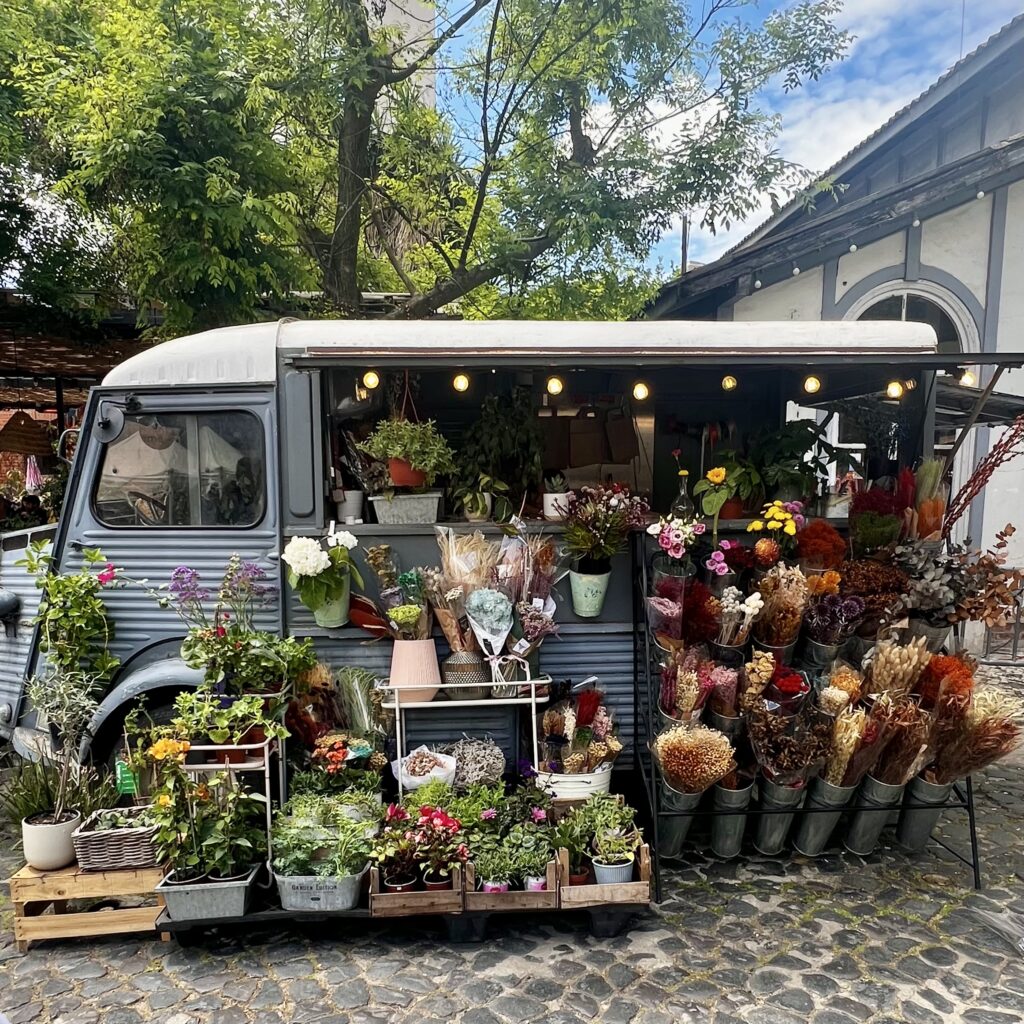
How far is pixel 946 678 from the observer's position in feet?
12.4

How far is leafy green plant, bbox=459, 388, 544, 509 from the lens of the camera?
4461 millimetres

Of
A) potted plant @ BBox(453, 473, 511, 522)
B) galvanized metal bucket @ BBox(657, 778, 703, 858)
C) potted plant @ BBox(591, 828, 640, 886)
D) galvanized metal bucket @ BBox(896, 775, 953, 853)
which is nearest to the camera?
potted plant @ BBox(591, 828, 640, 886)

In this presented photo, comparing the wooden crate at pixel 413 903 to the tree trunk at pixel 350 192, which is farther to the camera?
the tree trunk at pixel 350 192

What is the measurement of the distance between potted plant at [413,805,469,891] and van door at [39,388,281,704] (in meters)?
1.51

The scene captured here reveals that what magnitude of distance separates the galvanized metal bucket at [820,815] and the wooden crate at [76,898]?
350 centimetres

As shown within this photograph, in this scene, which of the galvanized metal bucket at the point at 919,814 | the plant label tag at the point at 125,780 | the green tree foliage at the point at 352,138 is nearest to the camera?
the plant label tag at the point at 125,780

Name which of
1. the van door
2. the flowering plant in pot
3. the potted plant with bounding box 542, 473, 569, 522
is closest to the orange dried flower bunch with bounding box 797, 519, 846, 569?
the flowering plant in pot

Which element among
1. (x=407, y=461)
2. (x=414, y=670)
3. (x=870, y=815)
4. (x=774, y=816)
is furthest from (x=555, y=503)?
(x=870, y=815)

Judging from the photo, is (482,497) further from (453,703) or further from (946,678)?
(946,678)

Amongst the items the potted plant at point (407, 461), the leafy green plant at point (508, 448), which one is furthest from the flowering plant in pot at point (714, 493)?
the potted plant at point (407, 461)

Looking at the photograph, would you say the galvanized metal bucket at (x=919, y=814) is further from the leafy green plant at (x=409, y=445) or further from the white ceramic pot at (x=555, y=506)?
the leafy green plant at (x=409, y=445)

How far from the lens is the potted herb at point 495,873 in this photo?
10.4 ft

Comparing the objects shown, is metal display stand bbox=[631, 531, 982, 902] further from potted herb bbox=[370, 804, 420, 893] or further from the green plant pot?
the green plant pot

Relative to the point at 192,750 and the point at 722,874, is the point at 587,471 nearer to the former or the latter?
the point at 722,874
